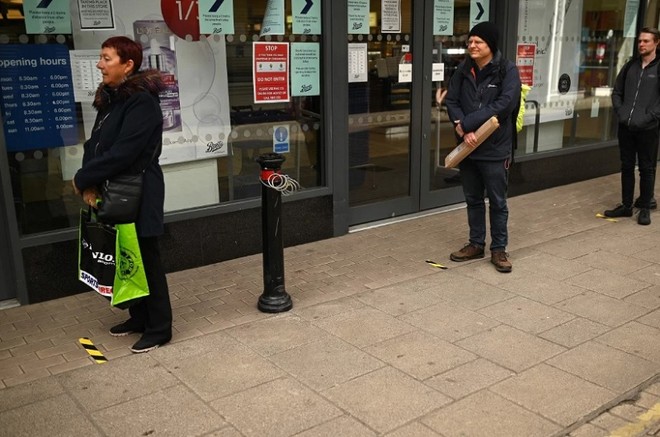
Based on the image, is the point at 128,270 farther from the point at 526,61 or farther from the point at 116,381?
the point at 526,61

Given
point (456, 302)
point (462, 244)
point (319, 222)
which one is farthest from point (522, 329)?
point (319, 222)

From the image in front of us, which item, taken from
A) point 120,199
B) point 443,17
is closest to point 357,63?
point 443,17

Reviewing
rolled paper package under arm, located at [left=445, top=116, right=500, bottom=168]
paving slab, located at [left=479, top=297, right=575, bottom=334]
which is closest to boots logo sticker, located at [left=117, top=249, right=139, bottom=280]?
paving slab, located at [left=479, top=297, right=575, bottom=334]

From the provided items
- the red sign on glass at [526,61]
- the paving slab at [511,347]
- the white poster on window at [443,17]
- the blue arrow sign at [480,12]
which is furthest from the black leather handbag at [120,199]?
the red sign on glass at [526,61]

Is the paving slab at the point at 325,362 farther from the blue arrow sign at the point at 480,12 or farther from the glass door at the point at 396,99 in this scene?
the blue arrow sign at the point at 480,12

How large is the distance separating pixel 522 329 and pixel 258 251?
2588 millimetres

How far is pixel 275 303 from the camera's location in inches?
187

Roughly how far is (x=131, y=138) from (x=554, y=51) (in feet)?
21.5

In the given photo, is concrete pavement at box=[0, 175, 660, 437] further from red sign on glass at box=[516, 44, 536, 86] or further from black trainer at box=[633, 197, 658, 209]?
red sign on glass at box=[516, 44, 536, 86]

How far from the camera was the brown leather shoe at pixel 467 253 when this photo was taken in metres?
5.84

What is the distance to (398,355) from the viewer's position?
4070 millimetres

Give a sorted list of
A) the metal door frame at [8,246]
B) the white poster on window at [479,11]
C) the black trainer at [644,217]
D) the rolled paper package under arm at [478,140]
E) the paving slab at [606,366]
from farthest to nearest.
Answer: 1. the white poster on window at [479,11]
2. the black trainer at [644,217]
3. the rolled paper package under arm at [478,140]
4. the metal door frame at [8,246]
5. the paving slab at [606,366]

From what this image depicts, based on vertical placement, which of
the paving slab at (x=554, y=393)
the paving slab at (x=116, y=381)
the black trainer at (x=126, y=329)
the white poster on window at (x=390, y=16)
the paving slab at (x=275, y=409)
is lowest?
the paving slab at (x=554, y=393)

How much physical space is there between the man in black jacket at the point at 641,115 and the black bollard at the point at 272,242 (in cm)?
405
